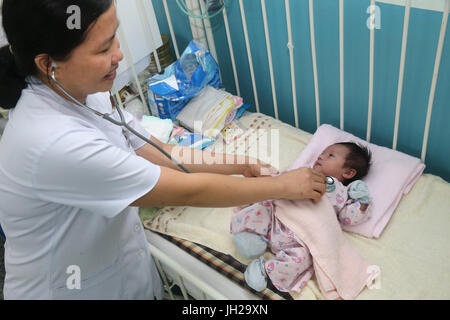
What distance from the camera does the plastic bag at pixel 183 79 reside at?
204 centimetres

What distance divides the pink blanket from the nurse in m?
0.14

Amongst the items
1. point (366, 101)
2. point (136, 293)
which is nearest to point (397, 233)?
point (366, 101)

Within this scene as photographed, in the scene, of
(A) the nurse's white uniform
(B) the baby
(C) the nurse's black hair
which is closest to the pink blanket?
(B) the baby

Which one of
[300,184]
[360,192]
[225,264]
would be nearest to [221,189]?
[300,184]

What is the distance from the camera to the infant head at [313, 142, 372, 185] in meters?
1.61

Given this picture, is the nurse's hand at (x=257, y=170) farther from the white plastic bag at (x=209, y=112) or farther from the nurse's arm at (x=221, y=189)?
the white plastic bag at (x=209, y=112)

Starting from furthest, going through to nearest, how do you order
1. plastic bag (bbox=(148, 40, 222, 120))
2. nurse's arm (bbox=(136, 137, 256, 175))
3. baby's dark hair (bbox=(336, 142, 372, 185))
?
1. plastic bag (bbox=(148, 40, 222, 120))
2. baby's dark hair (bbox=(336, 142, 372, 185))
3. nurse's arm (bbox=(136, 137, 256, 175))

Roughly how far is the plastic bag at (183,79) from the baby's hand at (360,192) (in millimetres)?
955

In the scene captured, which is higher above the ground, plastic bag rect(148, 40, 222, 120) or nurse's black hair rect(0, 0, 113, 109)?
nurse's black hair rect(0, 0, 113, 109)

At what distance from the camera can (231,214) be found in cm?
166

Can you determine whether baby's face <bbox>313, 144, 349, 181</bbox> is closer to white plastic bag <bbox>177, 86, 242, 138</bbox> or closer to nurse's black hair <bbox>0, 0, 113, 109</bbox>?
white plastic bag <bbox>177, 86, 242, 138</bbox>
